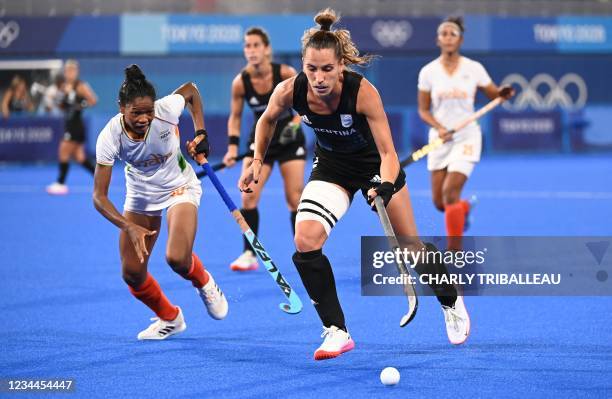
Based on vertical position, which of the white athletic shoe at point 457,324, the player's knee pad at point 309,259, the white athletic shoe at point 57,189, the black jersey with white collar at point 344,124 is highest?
the black jersey with white collar at point 344,124

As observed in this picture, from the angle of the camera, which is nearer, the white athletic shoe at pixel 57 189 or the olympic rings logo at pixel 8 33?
the white athletic shoe at pixel 57 189

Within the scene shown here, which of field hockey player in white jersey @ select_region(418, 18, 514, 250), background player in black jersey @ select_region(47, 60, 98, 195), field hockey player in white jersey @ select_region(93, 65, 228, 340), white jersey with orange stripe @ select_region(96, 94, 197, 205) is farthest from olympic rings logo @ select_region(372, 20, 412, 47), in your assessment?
white jersey with orange stripe @ select_region(96, 94, 197, 205)

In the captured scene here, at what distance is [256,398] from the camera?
15.9ft

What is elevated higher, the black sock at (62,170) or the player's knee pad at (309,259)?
the player's knee pad at (309,259)

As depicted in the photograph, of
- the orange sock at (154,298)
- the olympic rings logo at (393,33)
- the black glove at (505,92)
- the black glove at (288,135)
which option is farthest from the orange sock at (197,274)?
the olympic rings logo at (393,33)

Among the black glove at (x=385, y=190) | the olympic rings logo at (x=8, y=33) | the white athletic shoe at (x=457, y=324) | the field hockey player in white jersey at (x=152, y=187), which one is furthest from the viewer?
the olympic rings logo at (x=8, y=33)

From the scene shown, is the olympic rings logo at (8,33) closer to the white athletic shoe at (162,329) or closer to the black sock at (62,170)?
the black sock at (62,170)

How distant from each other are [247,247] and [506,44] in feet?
54.1

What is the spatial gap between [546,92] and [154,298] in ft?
69.3

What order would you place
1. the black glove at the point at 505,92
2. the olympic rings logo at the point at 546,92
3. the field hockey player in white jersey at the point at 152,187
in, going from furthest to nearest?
the olympic rings logo at the point at 546,92 → the black glove at the point at 505,92 → the field hockey player in white jersey at the point at 152,187

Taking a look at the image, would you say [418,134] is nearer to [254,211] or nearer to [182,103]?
[254,211]

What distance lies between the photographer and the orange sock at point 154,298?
6133mm

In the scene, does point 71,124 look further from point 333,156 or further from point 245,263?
point 333,156

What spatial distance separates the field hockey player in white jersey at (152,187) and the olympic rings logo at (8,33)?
1701cm
